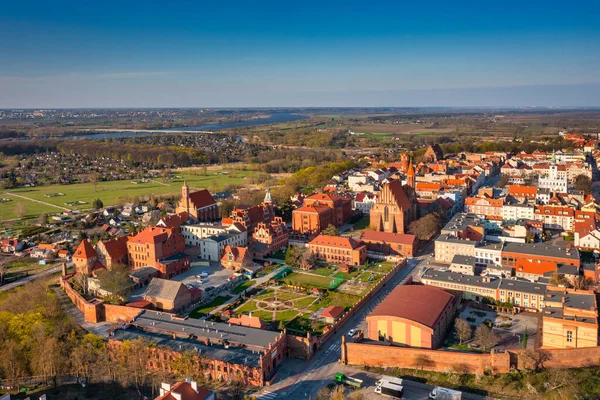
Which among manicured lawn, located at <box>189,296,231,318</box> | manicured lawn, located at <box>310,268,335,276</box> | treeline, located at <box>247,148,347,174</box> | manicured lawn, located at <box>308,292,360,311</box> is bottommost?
manicured lawn, located at <box>189,296,231,318</box>

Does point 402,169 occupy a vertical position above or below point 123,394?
above

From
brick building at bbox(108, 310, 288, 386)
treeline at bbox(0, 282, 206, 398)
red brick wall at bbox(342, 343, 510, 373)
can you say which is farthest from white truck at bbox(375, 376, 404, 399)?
treeline at bbox(0, 282, 206, 398)

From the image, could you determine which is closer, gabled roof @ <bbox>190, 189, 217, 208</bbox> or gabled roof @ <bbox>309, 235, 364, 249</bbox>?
gabled roof @ <bbox>309, 235, 364, 249</bbox>

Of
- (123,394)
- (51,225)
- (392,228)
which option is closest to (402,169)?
(392,228)

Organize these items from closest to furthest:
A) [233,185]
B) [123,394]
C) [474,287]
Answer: [123,394], [474,287], [233,185]

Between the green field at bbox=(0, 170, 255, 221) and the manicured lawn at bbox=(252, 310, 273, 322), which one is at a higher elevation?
the green field at bbox=(0, 170, 255, 221)

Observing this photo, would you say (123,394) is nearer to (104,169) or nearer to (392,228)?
(392,228)

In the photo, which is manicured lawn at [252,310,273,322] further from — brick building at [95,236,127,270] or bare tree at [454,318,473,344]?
brick building at [95,236,127,270]
